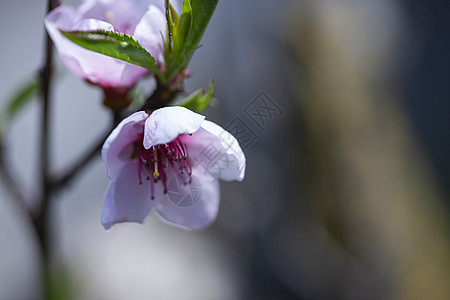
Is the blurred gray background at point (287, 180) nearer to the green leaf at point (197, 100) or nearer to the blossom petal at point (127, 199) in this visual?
the blossom petal at point (127, 199)

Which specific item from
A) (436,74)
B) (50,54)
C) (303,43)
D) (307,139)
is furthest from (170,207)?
(436,74)

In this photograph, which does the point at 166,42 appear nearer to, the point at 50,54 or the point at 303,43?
the point at 50,54

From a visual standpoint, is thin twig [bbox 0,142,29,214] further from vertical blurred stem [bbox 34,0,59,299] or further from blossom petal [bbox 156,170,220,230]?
blossom petal [bbox 156,170,220,230]

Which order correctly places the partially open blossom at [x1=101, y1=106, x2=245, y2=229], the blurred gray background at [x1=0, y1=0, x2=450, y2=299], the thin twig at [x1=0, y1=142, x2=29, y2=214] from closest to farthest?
the partially open blossom at [x1=101, y1=106, x2=245, y2=229] → the thin twig at [x1=0, y1=142, x2=29, y2=214] → the blurred gray background at [x1=0, y1=0, x2=450, y2=299]

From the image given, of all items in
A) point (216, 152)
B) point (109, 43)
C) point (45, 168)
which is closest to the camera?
point (109, 43)

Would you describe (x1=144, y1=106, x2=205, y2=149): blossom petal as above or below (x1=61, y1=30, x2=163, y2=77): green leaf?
below

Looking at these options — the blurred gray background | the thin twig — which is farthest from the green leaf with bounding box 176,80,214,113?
the blurred gray background

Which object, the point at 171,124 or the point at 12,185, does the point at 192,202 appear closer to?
the point at 171,124

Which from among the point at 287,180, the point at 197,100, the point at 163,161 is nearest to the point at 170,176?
the point at 163,161
